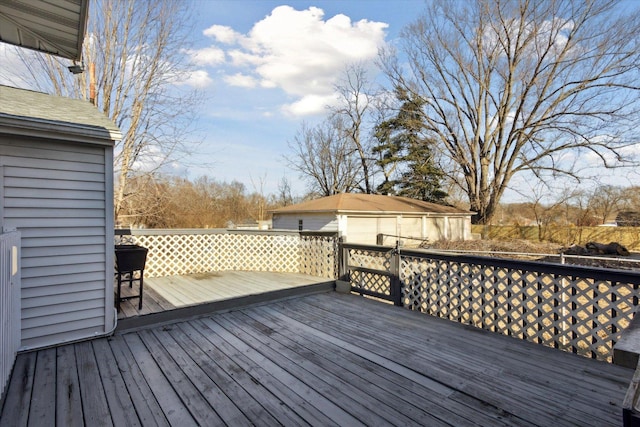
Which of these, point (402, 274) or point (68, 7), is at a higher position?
point (68, 7)

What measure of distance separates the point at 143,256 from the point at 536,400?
14.5 ft

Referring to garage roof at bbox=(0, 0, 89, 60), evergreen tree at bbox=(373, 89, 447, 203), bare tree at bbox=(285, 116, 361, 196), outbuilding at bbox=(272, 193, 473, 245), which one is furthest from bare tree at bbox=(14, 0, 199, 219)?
bare tree at bbox=(285, 116, 361, 196)

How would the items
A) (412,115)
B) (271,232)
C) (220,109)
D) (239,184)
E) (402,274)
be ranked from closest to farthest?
(402,274) < (271,232) < (220,109) < (412,115) < (239,184)

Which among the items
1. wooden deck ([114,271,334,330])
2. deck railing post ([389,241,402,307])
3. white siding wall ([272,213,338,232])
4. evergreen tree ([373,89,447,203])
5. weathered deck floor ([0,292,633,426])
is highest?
evergreen tree ([373,89,447,203])

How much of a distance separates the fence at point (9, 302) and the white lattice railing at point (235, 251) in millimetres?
3209

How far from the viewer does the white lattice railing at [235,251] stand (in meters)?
6.34

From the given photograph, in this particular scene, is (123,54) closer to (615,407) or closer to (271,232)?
(271,232)

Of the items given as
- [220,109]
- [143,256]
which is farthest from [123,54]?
[143,256]

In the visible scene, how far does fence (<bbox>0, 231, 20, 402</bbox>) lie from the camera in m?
2.29

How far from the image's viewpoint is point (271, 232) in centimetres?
729

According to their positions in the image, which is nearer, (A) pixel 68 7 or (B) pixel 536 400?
(B) pixel 536 400

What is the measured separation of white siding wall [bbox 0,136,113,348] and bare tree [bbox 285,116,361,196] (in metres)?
22.3

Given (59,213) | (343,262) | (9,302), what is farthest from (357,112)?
(9,302)

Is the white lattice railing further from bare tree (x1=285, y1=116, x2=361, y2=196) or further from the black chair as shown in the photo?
bare tree (x1=285, y1=116, x2=361, y2=196)
